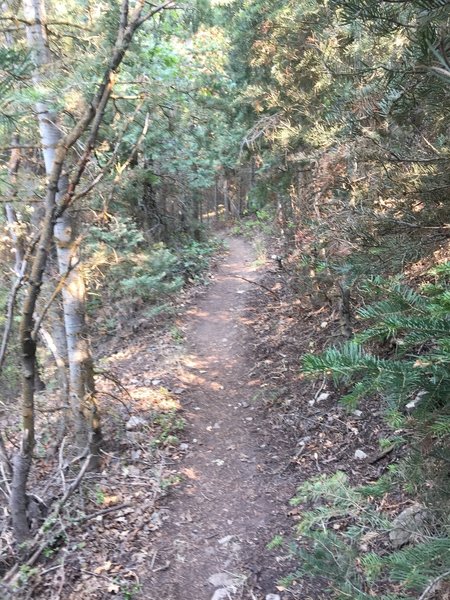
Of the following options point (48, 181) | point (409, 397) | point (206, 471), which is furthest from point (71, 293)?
point (409, 397)

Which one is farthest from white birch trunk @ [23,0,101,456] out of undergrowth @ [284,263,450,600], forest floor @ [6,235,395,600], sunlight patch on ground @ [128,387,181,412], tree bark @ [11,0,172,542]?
undergrowth @ [284,263,450,600]

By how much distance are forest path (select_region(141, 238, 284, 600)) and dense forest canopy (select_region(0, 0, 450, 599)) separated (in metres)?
1.23

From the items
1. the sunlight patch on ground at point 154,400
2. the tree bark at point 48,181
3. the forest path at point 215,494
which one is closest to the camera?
the tree bark at point 48,181

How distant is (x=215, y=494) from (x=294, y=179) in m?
5.90

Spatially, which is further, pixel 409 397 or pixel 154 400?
pixel 154 400

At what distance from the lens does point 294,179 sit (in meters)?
8.57

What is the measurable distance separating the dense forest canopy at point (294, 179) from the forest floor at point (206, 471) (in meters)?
0.49

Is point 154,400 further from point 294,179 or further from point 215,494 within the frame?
point 294,179

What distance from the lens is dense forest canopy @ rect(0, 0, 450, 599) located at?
6.77 feet

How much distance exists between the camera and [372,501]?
160 inches

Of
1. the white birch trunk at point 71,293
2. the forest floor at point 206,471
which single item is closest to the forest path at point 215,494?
the forest floor at point 206,471

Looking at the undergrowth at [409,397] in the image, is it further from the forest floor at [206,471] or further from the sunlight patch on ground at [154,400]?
the sunlight patch on ground at [154,400]

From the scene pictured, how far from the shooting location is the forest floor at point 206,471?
13.6 ft

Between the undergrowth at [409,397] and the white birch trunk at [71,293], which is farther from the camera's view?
the white birch trunk at [71,293]
